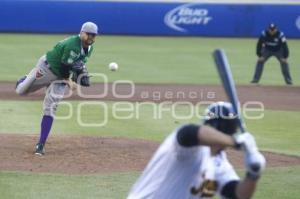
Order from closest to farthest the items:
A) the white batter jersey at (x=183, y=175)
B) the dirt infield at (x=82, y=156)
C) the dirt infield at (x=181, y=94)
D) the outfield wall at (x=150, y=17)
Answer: the white batter jersey at (x=183, y=175)
the dirt infield at (x=82, y=156)
the dirt infield at (x=181, y=94)
the outfield wall at (x=150, y=17)

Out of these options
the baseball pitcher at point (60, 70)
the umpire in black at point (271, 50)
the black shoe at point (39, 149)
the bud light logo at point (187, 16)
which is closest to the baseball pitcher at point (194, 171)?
the baseball pitcher at point (60, 70)

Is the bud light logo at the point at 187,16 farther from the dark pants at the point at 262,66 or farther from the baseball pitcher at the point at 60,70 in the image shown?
the baseball pitcher at the point at 60,70

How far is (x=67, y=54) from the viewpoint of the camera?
11828 millimetres

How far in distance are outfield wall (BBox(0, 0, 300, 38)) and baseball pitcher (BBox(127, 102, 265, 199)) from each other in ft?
101

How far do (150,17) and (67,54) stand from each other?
2524 cm

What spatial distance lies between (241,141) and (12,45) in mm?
27982

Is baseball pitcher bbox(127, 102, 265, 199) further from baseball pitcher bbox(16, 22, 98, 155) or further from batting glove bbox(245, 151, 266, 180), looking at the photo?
baseball pitcher bbox(16, 22, 98, 155)

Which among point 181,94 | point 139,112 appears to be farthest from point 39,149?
point 181,94

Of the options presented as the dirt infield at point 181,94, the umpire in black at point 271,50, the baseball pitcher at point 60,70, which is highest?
the baseball pitcher at point 60,70

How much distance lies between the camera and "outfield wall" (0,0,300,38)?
3603cm

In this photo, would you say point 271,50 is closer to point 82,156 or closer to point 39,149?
point 82,156

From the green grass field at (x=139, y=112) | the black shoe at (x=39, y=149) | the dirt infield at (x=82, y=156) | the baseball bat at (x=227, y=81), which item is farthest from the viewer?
the black shoe at (x=39, y=149)

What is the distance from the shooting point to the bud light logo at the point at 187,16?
37.2m

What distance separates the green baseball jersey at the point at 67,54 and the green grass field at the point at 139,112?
6.37ft
